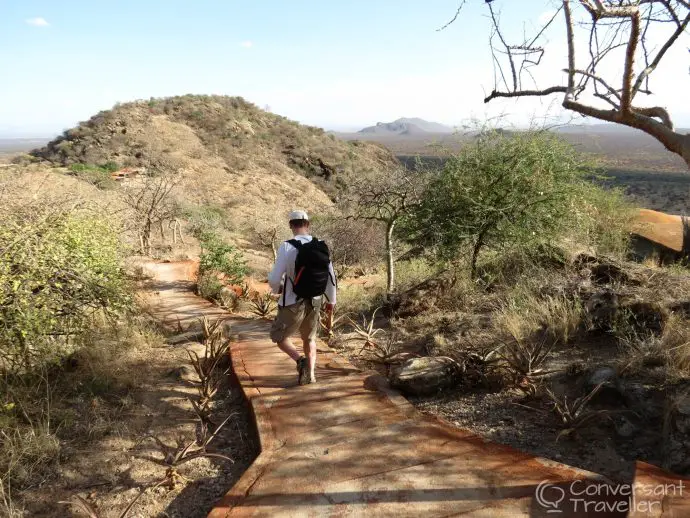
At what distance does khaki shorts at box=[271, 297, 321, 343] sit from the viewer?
4.68 meters

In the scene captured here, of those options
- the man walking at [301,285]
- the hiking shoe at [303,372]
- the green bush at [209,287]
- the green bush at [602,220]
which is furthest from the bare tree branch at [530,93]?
the green bush at [209,287]

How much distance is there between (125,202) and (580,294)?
15739mm

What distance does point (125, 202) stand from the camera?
16859mm

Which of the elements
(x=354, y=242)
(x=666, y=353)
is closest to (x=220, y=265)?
(x=354, y=242)

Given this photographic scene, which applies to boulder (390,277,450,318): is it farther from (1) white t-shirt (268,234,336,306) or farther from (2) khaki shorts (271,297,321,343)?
(1) white t-shirt (268,234,336,306)

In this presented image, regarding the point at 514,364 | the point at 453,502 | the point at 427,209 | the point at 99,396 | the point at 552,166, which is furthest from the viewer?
the point at 427,209

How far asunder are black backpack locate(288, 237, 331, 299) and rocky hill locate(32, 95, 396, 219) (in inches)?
1084

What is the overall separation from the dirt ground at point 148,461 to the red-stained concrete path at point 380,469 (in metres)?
0.36

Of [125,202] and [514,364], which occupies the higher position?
[125,202]

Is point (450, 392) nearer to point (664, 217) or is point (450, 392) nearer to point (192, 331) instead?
point (192, 331)

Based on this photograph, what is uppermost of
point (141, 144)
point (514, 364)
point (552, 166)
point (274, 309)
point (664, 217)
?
point (141, 144)

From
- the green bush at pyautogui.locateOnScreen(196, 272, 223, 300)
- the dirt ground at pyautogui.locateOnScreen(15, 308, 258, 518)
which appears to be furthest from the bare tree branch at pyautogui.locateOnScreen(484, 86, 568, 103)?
the green bush at pyautogui.locateOnScreen(196, 272, 223, 300)

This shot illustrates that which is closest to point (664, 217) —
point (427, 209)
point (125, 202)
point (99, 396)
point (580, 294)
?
point (427, 209)

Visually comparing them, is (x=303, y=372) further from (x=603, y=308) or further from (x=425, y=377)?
(x=603, y=308)
